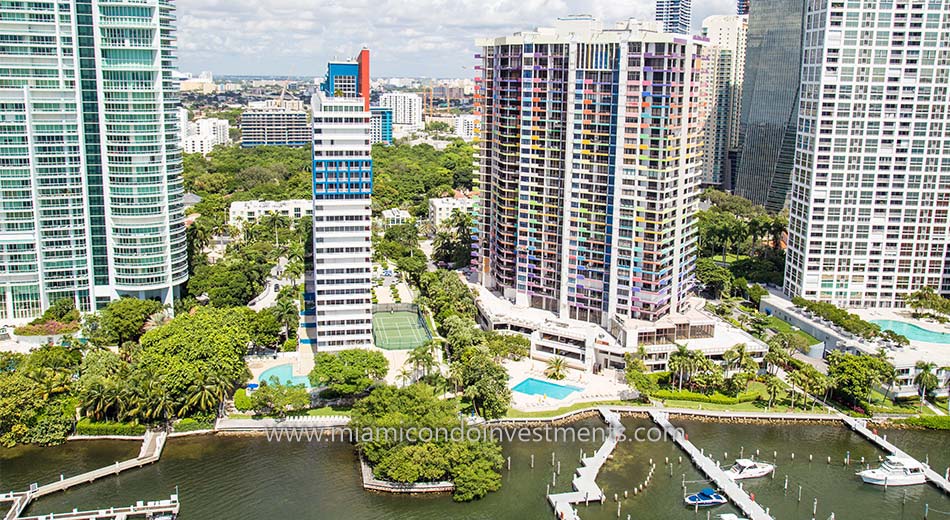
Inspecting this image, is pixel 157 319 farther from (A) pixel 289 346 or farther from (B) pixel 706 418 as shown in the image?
(B) pixel 706 418

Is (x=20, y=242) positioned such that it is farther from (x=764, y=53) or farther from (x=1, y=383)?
(x=764, y=53)

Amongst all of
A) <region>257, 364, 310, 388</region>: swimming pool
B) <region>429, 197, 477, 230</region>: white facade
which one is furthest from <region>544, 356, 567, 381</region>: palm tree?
<region>429, 197, 477, 230</region>: white facade

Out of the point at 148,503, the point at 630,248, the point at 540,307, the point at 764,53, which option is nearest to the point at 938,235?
the point at 630,248

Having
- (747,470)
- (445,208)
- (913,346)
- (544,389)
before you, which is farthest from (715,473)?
(445,208)

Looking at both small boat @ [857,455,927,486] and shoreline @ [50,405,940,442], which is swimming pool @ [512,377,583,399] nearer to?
shoreline @ [50,405,940,442]

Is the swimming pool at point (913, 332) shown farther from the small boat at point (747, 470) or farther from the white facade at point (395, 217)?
the white facade at point (395, 217)
